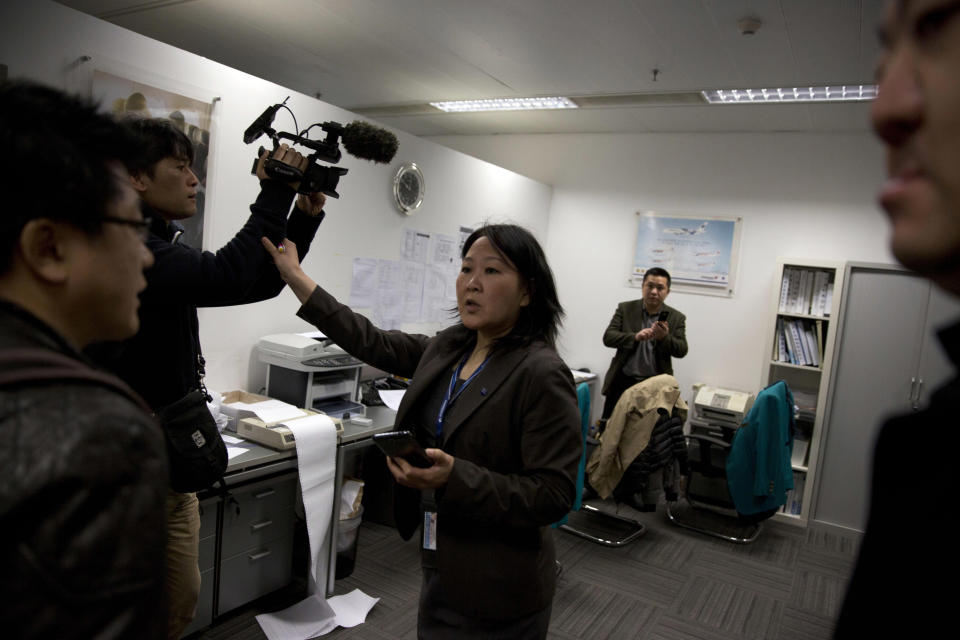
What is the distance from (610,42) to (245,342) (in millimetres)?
2640

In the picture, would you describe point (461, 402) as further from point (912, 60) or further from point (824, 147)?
point (824, 147)

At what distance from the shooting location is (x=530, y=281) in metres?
1.46

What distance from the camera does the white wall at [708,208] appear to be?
15.1 ft

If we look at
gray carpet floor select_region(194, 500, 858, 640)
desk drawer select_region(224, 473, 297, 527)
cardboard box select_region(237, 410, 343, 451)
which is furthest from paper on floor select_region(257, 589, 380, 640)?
cardboard box select_region(237, 410, 343, 451)

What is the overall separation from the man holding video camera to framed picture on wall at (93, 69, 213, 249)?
891mm

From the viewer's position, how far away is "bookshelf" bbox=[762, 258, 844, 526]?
4293 mm

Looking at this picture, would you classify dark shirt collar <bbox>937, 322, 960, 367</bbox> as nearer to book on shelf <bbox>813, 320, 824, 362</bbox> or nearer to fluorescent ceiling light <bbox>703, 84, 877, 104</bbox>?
fluorescent ceiling light <bbox>703, 84, 877, 104</bbox>

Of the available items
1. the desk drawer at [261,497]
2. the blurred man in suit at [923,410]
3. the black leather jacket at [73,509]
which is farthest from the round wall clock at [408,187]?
the blurred man in suit at [923,410]

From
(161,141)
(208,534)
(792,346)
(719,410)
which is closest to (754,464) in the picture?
(719,410)

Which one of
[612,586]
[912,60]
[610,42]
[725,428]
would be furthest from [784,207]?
[912,60]

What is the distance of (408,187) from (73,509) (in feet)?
12.3

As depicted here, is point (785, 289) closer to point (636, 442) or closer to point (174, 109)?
point (636, 442)

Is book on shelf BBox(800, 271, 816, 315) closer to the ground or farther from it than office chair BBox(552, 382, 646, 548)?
farther from it

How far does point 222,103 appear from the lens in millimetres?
2830
